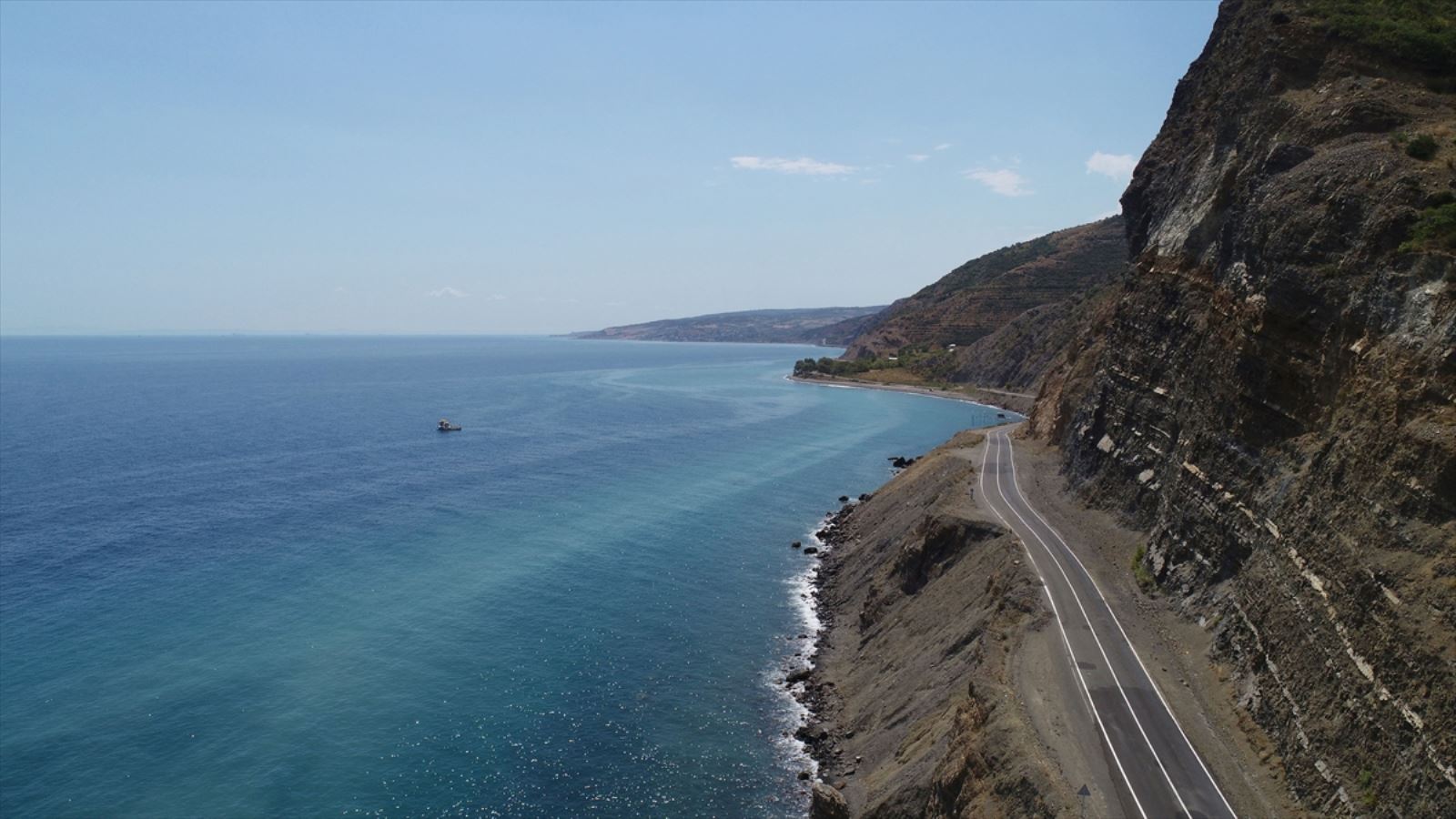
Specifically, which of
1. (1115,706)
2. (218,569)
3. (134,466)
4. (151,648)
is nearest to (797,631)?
(1115,706)

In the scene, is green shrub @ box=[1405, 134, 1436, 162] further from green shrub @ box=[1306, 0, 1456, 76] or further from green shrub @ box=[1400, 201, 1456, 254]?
→ green shrub @ box=[1306, 0, 1456, 76]

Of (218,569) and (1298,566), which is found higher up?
(1298,566)

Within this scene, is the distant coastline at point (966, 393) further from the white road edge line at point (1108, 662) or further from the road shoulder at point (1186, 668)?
the road shoulder at point (1186, 668)

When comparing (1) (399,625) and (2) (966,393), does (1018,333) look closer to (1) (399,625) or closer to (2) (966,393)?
(2) (966,393)

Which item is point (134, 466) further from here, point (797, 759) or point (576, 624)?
point (797, 759)

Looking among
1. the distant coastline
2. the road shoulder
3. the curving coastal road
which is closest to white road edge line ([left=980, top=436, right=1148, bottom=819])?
the curving coastal road

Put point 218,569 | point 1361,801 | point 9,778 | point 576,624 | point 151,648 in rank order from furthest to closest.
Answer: point 218,569, point 576,624, point 151,648, point 9,778, point 1361,801

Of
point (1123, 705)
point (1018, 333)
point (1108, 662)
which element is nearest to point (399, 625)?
point (1108, 662)

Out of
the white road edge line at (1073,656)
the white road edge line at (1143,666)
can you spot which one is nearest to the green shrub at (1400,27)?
the white road edge line at (1143,666)
